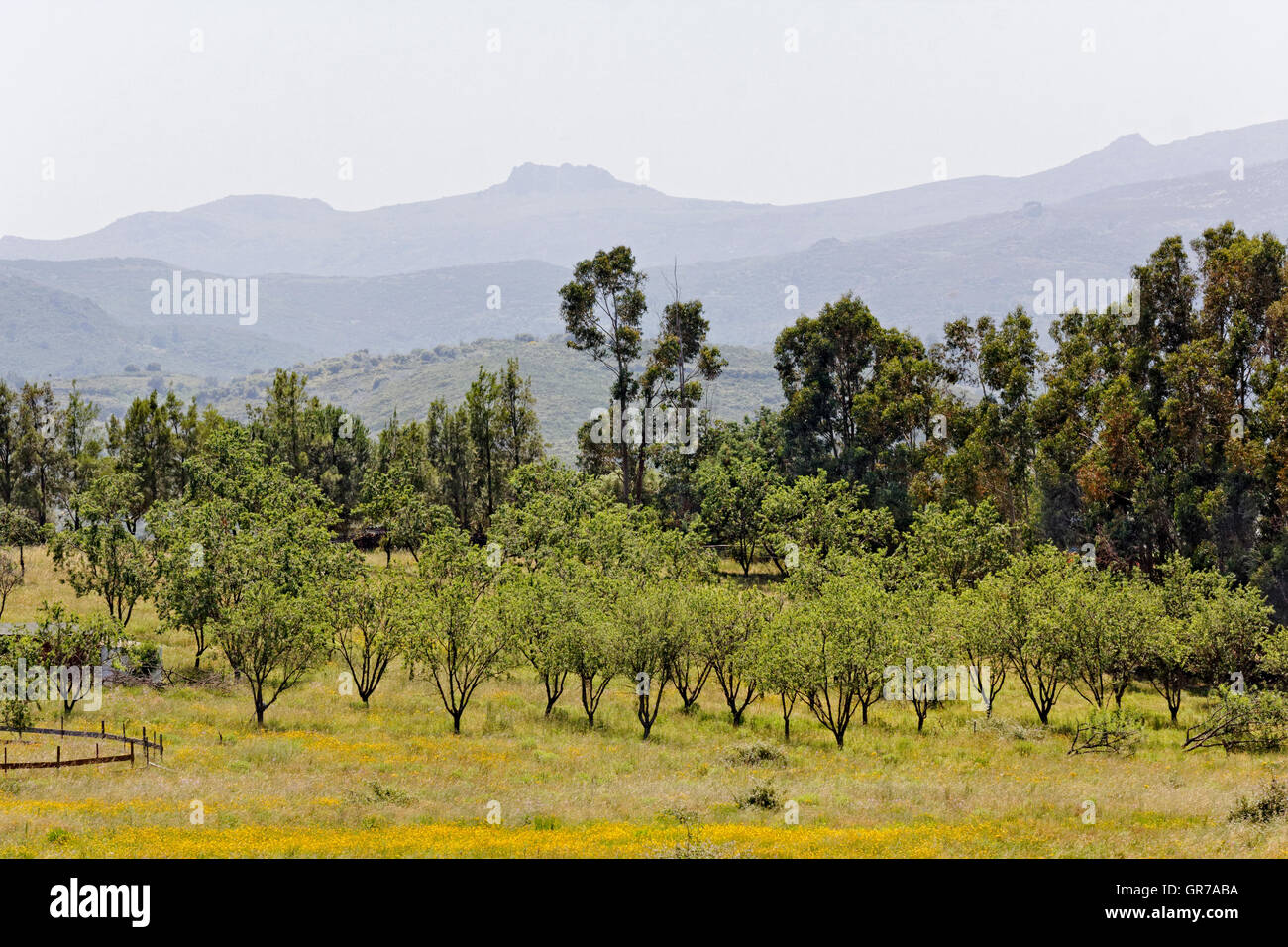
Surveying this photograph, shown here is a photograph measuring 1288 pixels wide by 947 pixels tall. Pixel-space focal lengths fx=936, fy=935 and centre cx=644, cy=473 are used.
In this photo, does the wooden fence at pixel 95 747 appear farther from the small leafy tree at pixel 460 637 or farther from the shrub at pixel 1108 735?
the shrub at pixel 1108 735

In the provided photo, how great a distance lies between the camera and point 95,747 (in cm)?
4091

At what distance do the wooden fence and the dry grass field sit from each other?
0.64 m

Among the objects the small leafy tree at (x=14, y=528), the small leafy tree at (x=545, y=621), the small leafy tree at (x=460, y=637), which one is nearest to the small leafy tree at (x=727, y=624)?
the small leafy tree at (x=545, y=621)

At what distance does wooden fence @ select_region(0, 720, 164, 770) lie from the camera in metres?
37.2

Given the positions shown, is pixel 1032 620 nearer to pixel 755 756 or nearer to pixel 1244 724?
pixel 1244 724

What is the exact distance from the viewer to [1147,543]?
7019 cm

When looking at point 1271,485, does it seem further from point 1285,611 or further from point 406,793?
point 406,793

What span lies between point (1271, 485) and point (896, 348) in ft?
126

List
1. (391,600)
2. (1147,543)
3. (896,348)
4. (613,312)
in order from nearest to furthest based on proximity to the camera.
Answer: (391,600) → (1147,543) → (896,348) → (613,312)

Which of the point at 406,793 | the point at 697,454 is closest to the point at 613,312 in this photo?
the point at 697,454

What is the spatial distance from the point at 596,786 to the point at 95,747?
22.2 meters

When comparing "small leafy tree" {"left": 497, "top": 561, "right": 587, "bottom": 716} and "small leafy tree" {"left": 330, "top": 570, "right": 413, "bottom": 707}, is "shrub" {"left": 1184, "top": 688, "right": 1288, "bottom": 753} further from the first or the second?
"small leafy tree" {"left": 330, "top": 570, "right": 413, "bottom": 707}

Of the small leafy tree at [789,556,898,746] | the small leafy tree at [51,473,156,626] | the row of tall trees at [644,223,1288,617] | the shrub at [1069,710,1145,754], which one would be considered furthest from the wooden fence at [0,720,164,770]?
the row of tall trees at [644,223,1288,617]

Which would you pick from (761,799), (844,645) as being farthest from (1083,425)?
(761,799)
